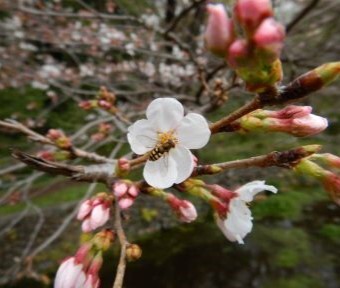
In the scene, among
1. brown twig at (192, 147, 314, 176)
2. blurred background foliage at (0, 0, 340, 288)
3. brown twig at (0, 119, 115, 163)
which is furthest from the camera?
blurred background foliage at (0, 0, 340, 288)

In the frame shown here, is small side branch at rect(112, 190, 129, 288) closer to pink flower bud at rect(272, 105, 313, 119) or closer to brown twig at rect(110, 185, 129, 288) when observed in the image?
brown twig at rect(110, 185, 129, 288)

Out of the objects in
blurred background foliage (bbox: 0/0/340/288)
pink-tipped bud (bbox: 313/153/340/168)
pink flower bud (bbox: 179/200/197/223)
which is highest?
pink-tipped bud (bbox: 313/153/340/168)

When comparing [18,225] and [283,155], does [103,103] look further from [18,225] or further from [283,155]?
[18,225]

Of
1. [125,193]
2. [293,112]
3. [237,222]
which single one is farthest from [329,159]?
[125,193]

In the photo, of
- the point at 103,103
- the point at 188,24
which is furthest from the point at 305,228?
the point at 103,103

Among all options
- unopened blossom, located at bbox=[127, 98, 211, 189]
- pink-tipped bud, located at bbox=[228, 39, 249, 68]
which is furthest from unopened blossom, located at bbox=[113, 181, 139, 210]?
pink-tipped bud, located at bbox=[228, 39, 249, 68]

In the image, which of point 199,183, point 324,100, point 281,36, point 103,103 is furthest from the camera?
point 324,100

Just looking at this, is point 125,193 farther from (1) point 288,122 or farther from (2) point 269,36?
(2) point 269,36

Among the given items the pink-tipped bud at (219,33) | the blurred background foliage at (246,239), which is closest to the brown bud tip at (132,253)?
the pink-tipped bud at (219,33)
